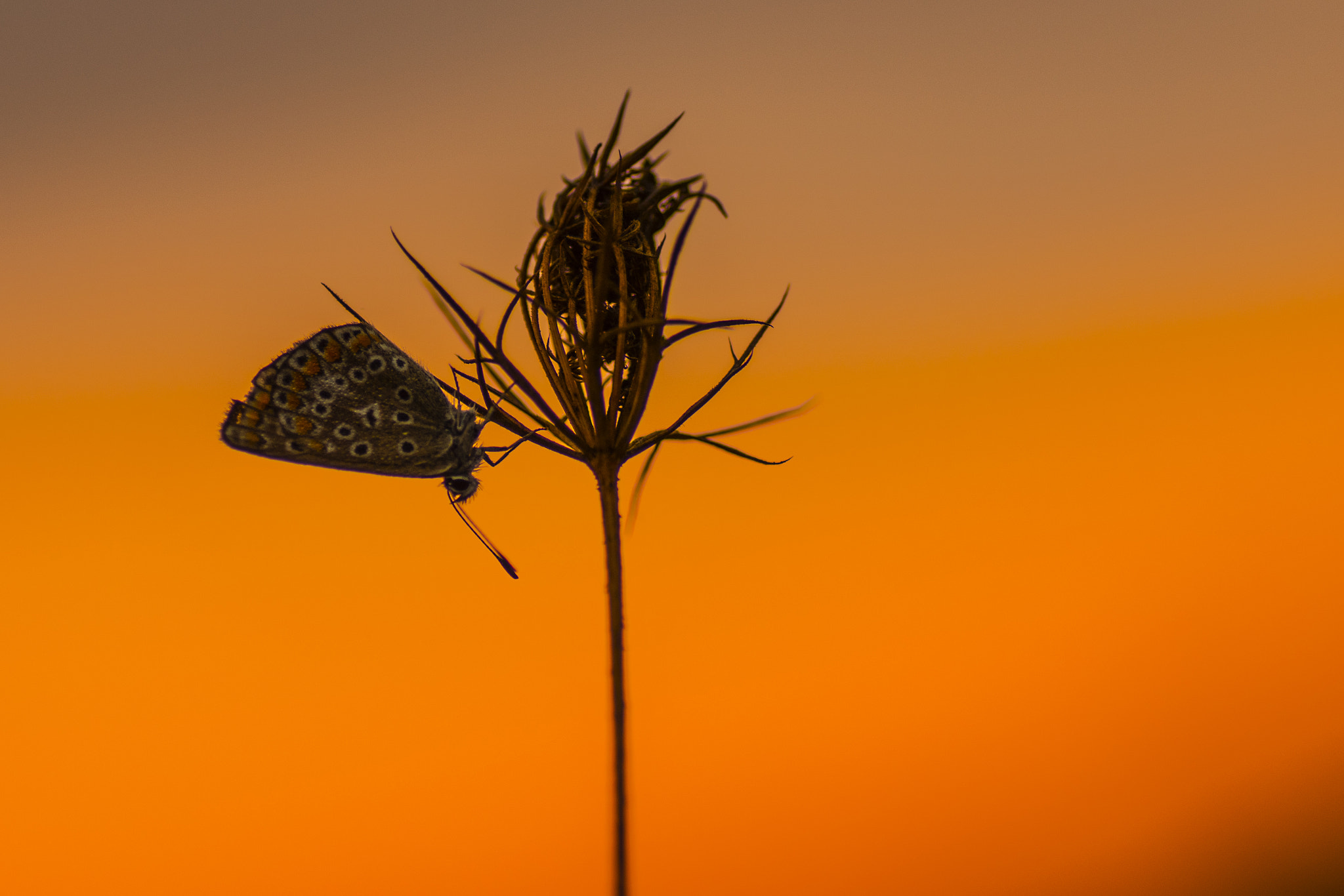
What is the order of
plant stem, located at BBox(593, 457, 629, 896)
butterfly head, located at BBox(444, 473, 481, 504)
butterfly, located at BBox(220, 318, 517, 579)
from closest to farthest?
plant stem, located at BBox(593, 457, 629, 896), butterfly, located at BBox(220, 318, 517, 579), butterfly head, located at BBox(444, 473, 481, 504)

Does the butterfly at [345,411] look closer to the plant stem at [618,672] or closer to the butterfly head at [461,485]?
the butterfly head at [461,485]

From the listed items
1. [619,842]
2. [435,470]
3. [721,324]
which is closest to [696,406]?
[721,324]

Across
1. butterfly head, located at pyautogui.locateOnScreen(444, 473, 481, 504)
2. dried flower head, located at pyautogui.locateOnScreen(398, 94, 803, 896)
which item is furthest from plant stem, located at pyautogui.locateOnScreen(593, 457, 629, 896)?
butterfly head, located at pyautogui.locateOnScreen(444, 473, 481, 504)

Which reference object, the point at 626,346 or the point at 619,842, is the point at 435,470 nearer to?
the point at 626,346

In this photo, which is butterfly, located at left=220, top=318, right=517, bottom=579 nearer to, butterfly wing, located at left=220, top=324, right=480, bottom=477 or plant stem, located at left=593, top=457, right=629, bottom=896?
butterfly wing, located at left=220, top=324, right=480, bottom=477

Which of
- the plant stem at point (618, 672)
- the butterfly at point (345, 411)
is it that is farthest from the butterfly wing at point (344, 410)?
the plant stem at point (618, 672)

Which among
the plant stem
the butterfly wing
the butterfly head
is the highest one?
the butterfly wing

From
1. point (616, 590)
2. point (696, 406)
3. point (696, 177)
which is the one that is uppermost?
point (696, 177)
